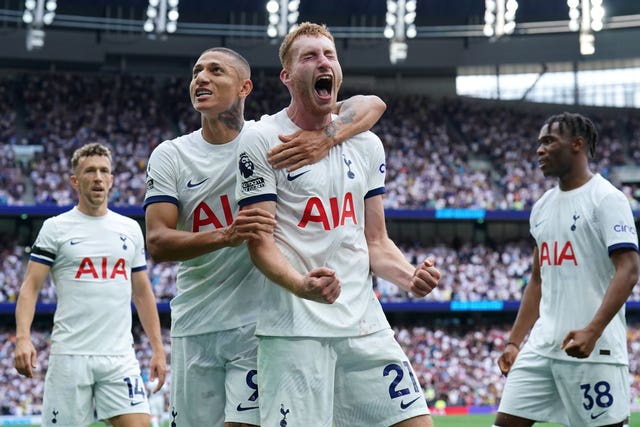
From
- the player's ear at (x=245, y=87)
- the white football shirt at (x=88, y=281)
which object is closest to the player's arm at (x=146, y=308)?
the white football shirt at (x=88, y=281)

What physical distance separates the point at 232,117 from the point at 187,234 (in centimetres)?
90

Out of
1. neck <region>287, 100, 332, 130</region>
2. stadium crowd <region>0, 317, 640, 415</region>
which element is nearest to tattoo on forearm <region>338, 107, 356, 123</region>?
neck <region>287, 100, 332, 130</region>

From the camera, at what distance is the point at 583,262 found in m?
6.29

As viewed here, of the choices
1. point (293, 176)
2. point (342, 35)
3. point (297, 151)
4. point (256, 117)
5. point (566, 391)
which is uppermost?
point (342, 35)

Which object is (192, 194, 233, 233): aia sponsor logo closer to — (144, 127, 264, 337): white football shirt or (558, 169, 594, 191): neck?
(144, 127, 264, 337): white football shirt

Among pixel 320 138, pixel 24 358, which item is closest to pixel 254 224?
pixel 320 138

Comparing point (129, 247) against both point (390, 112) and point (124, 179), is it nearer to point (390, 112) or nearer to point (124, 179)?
point (124, 179)

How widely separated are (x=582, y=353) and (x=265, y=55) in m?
32.6

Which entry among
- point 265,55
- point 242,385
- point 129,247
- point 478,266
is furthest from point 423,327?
point 242,385

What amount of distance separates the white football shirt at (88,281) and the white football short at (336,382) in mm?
3424

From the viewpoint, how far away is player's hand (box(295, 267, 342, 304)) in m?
3.96

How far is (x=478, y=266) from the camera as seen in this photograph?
107 ft

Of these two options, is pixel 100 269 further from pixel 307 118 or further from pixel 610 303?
pixel 610 303

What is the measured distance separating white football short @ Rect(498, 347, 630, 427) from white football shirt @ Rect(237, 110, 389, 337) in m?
2.10
